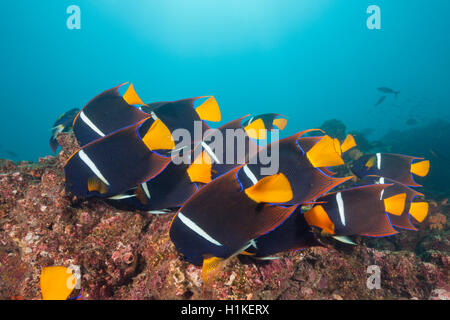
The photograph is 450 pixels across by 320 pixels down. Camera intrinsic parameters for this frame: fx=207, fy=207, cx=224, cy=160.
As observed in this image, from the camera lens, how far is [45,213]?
5.09 feet

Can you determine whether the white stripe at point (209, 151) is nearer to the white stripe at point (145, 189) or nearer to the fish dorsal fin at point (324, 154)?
the white stripe at point (145, 189)

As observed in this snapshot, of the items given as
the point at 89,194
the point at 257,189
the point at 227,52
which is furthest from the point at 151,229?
the point at 227,52

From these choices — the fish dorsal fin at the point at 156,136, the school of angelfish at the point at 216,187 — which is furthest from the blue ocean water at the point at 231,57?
the fish dorsal fin at the point at 156,136

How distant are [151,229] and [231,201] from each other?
0.94m

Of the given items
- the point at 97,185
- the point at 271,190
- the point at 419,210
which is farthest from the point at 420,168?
the point at 97,185

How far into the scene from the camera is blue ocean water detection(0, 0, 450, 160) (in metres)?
72.1

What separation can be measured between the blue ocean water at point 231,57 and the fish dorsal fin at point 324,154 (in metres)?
60.0

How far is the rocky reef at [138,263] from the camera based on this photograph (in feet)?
4.28

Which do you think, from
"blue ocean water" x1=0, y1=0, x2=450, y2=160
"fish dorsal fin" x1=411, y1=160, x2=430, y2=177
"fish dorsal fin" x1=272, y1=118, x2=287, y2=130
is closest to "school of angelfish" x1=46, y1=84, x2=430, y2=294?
"fish dorsal fin" x1=272, y1=118, x2=287, y2=130

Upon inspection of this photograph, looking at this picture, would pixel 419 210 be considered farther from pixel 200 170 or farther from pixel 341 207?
pixel 200 170

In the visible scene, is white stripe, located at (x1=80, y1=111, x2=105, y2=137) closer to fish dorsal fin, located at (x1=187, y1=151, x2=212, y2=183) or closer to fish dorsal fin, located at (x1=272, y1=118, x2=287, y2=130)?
fish dorsal fin, located at (x1=187, y1=151, x2=212, y2=183)

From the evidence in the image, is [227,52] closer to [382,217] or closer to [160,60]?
[160,60]

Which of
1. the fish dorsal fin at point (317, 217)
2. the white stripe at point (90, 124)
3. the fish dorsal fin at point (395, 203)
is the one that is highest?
the white stripe at point (90, 124)

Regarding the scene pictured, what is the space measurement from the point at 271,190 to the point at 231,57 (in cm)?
12880
